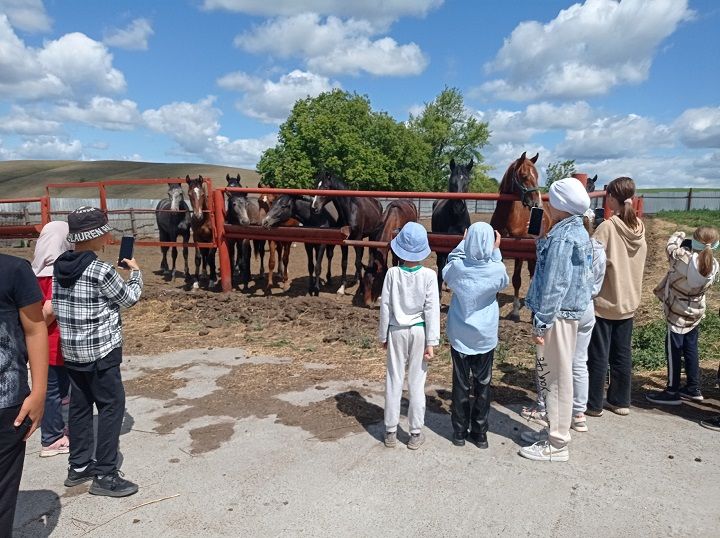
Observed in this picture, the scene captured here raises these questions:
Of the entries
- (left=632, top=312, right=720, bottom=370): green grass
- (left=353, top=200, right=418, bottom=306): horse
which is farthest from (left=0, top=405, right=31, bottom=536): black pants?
(left=353, top=200, right=418, bottom=306): horse

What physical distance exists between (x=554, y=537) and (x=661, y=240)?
627 inches

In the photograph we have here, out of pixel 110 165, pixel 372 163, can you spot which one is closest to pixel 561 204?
pixel 372 163

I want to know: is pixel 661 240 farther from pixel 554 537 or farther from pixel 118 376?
pixel 118 376

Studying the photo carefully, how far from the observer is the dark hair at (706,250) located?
161 inches

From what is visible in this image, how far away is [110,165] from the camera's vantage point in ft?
294

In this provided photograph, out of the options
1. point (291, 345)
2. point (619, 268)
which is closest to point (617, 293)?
point (619, 268)

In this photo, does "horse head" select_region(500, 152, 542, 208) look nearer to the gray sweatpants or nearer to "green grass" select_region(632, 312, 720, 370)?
"green grass" select_region(632, 312, 720, 370)

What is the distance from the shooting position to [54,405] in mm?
3371

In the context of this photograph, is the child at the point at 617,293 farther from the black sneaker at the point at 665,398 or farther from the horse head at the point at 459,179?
the horse head at the point at 459,179

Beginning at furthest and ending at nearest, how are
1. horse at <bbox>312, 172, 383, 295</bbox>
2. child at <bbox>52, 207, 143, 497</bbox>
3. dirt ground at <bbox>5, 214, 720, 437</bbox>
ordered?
horse at <bbox>312, 172, 383, 295</bbox>, dirt ground at <bbox>5, 214, 720, 437</bbox>, child at <bbox>52, 207, 143, 497</bbox>

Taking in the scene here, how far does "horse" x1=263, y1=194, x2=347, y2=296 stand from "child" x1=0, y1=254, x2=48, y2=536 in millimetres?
6788

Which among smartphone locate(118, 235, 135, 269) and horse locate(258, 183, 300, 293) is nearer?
smartphone locate(118, 235, 135, 269)

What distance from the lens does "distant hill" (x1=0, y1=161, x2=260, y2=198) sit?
6350 centimetres

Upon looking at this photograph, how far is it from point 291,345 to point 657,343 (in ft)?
13.9
